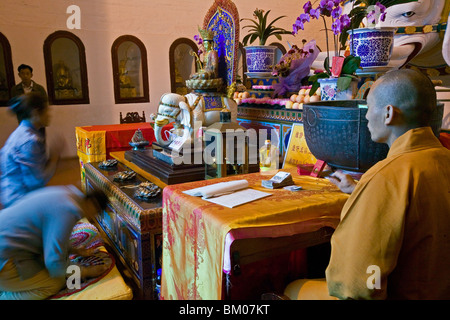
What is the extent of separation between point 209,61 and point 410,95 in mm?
2301

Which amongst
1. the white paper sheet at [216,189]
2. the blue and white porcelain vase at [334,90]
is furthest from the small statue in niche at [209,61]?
the white paper sheet at [216,189]

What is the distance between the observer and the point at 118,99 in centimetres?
678

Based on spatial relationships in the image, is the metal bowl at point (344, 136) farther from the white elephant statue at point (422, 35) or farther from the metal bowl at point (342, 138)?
the white elephant statue at point (422, 35)

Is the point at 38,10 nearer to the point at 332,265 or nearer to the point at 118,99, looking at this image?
the point at 118,99

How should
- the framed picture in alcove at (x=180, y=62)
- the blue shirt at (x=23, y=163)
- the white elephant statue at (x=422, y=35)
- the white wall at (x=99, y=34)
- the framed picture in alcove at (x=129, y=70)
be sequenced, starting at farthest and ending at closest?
the framed picture in alcove at (x=180, y=62), the framed picture in alcove at (x=129, y=70), the white wall at (x=99, y=34), the white elephant statue at (x=422, y=35), the blue shirt at (x=23, y=163)

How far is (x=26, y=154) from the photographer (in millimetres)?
1803

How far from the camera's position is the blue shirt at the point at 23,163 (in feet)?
5.92

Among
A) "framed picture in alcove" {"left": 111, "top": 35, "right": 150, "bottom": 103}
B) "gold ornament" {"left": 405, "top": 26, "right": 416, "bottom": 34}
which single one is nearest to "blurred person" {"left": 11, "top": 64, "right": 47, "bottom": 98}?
"framed picture in alcove" {"left": 111, "top": 35, "right": 150, "bottom": 103}

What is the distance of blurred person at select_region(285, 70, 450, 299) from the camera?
863mm

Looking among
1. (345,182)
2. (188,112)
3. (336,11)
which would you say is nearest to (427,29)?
(336,11)

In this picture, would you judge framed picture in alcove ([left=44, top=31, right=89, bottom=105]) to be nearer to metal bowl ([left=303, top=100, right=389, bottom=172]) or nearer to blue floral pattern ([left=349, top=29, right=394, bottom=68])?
→ blue floral pattern ([left=349, top=29, right=394, bottom=68])

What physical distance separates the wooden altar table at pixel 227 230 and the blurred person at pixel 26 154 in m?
0.78

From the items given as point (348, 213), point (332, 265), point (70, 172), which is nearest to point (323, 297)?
point (332, 265)
